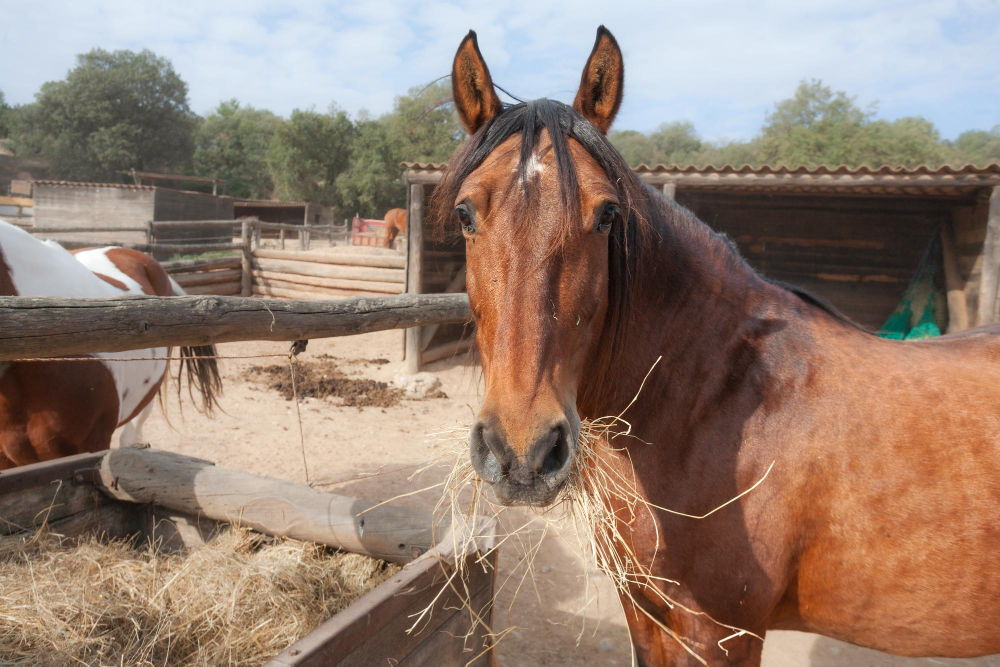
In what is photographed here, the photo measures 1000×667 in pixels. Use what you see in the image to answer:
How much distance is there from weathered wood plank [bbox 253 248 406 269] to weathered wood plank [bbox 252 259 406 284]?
8 centimetres

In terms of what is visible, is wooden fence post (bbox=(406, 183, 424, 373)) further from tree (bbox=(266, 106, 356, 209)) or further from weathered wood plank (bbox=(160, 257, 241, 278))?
tree (bbox=(266, 106, 356, 209))

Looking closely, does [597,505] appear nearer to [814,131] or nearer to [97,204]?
[97,204]

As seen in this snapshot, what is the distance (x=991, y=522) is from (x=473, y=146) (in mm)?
2061

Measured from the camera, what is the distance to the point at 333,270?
1166 centimetres

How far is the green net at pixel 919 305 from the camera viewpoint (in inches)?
307

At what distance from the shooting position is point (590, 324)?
5.09 ft

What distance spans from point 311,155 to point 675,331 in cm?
3944

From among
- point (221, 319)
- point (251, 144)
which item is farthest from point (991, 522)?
point (251, 144)

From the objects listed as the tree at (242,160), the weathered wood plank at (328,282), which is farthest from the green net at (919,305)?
the tree at (242,160)

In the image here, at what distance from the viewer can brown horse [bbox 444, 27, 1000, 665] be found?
1693 mm

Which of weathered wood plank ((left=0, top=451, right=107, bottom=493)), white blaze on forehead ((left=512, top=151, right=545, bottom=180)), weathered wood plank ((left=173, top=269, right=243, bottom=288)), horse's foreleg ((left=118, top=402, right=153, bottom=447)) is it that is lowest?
horse's foreleg ((left=118, top=402, right=153, bottom=447))

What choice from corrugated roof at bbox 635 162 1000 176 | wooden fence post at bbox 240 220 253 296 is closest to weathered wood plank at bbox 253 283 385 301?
wooden fence post at bbox 240 220 253 296

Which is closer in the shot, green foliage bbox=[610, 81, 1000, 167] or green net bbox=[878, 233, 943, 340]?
green net bbox=[878, 233, 943, 340]

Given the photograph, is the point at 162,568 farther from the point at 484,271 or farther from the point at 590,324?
the point at 590,324
